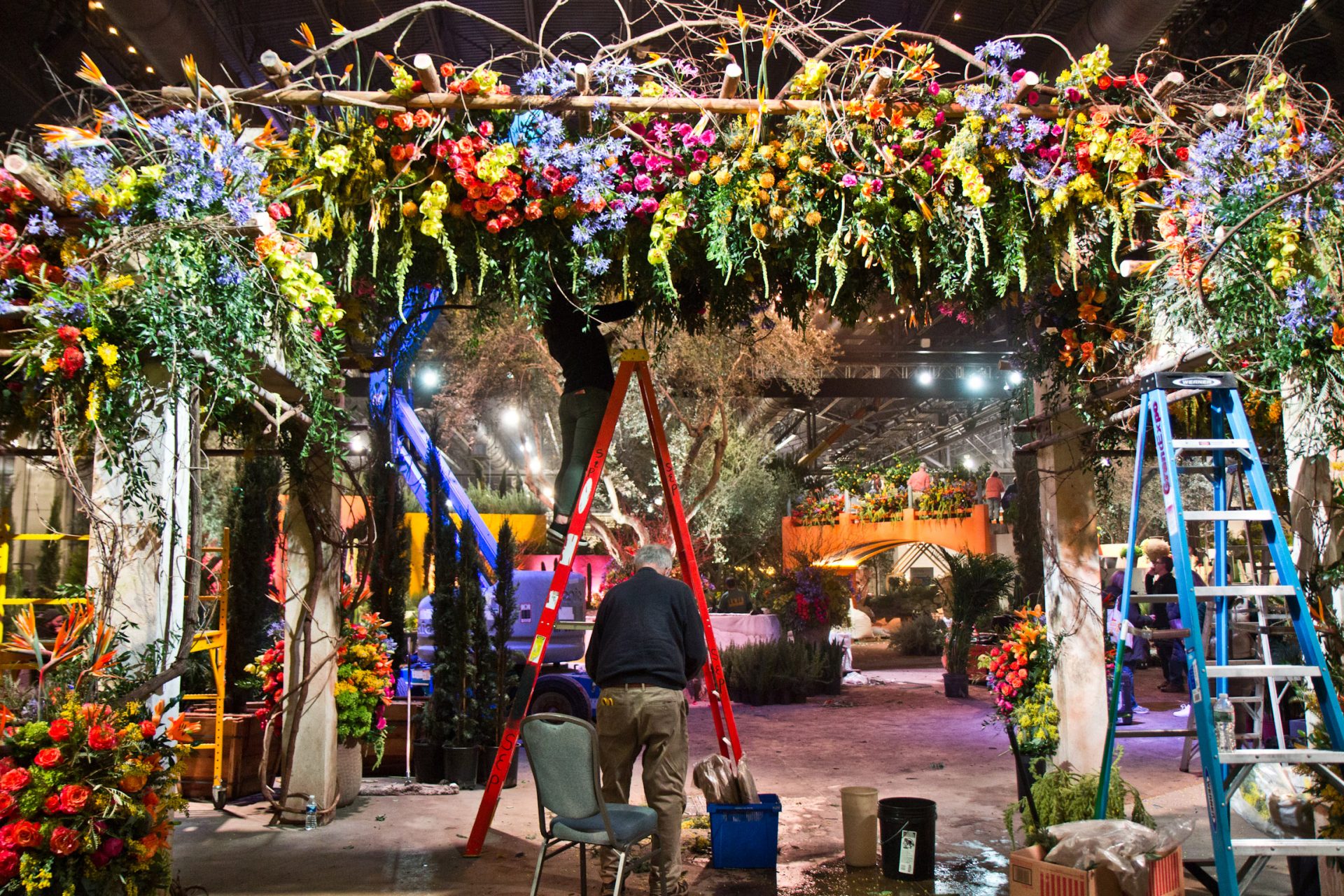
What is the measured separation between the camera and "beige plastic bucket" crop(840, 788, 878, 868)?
198 inches

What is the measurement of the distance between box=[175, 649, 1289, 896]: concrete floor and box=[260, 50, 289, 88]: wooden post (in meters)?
3.20

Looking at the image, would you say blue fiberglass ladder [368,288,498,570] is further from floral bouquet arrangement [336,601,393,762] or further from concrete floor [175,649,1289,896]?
concrete floor [175,649,1289,896]

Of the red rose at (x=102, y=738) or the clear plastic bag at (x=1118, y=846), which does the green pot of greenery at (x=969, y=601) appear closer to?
the clear plastic bag at (x=1118, y=846)

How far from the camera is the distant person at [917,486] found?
1684cm

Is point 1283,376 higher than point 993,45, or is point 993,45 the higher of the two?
point 993,45

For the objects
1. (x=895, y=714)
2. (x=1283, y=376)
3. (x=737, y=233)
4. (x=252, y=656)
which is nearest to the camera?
(x=1283, y=376)

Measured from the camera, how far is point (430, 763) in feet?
23.8

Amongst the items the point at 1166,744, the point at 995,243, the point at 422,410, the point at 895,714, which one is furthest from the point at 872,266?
the point at 422,410

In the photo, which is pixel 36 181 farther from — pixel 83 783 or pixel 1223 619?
pixel 1223 619

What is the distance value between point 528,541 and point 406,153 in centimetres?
1375

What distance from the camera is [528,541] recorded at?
17.1 meters

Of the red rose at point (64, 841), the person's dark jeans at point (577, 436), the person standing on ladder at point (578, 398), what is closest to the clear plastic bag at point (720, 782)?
the person standing on ladder at point (578, 398)

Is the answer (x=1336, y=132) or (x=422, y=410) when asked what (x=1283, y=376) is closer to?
(x=1336, y=132)

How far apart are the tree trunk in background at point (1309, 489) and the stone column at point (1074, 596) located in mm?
1262
